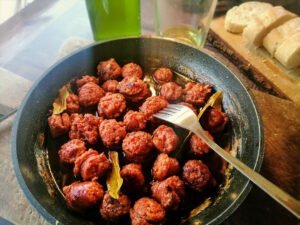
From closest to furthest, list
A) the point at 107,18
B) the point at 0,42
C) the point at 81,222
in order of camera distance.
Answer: the point at 81,222
the point at 107,18
the point at 0,42

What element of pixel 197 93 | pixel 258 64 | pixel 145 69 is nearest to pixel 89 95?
pixel 145 69

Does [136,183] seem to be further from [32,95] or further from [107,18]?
[107,18]

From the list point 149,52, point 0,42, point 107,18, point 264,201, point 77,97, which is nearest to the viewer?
point 264,201

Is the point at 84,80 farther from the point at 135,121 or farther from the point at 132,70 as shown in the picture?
the point at 135,121

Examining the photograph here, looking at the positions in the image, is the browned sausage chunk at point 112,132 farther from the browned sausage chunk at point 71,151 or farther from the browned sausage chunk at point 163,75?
the browned sausage chunk at point 163,75

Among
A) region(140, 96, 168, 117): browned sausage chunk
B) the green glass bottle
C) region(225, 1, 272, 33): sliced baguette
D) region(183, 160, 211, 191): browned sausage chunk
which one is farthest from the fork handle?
region(225, 1, 272, 33): sliced baguette

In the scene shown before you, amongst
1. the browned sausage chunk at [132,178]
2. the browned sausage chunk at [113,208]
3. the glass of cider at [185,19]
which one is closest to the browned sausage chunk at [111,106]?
the browned sausage chunk at [132,178]

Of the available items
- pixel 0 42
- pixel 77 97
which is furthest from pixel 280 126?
pixel 0 42
